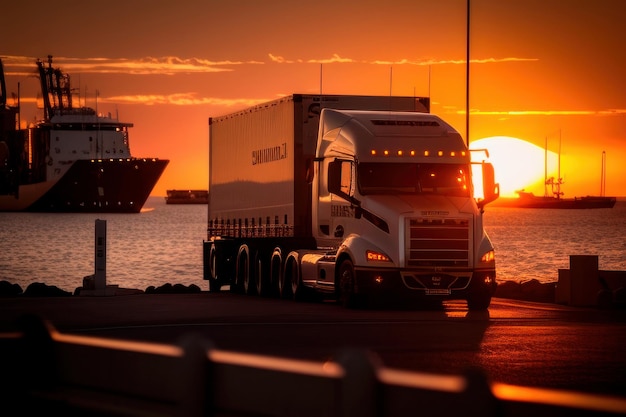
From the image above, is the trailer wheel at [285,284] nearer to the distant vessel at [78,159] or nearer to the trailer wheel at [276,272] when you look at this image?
the trailer wheel at [276,272]

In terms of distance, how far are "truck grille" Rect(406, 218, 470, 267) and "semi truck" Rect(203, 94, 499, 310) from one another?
19mm

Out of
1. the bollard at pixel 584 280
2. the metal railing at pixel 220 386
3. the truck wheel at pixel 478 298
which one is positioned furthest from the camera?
the bollard at pixel 584 280

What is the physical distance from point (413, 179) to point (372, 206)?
119 cm

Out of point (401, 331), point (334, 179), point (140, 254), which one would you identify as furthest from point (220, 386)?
point (140, 254)

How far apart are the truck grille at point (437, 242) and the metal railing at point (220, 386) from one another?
16306 mm

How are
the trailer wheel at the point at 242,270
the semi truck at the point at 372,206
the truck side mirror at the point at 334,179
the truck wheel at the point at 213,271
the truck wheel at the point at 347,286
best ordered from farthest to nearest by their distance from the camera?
1. the truck wheel at the point at 213,271
2. the trailer wheel at the point at 242,270
3. the truck side mirror at the point at 334,179
4. the truck wheel at the point at 347,286
5. the semi truck at the point at 372,206

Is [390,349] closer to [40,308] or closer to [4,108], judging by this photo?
[40,308]

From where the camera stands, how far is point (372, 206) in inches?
1024

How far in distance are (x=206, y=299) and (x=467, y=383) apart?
25132 mm

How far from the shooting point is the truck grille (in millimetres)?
25719

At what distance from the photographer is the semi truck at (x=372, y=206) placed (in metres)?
25.9

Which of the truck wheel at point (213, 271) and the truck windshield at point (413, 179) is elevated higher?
the truck windshield at point (413, 179)

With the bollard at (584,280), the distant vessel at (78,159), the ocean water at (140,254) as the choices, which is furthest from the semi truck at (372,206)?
the distant vessel at (78,159)

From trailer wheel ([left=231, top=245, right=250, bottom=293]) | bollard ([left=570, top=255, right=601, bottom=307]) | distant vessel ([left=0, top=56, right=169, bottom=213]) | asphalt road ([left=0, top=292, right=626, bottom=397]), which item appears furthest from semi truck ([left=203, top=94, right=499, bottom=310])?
distant vessel ([left=0, top=56, right=169, bottom=213])
